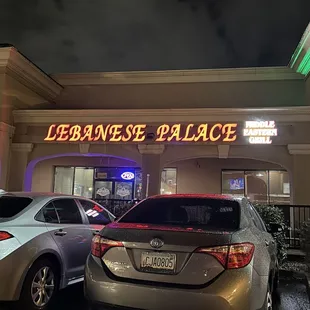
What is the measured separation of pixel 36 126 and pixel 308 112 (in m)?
9.24

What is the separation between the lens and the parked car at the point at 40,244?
4336mm

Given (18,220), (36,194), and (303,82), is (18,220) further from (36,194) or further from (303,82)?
(303,82)

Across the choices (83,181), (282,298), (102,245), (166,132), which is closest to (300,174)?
(166,132)

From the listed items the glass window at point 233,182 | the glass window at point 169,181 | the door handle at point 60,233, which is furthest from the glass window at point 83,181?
the door handle at point 60,233

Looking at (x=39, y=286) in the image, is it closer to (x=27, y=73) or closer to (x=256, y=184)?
(x=27, y=73)

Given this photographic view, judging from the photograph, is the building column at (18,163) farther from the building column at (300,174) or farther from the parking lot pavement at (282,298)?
the building column at (300,174)

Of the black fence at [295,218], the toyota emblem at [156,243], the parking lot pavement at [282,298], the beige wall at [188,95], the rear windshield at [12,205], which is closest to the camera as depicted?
the toyota emblem at [156,243]

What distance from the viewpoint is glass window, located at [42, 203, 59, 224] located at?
5250 millimetres

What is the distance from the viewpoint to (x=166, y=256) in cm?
342

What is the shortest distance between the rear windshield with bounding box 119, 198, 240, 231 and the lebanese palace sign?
24.0ft

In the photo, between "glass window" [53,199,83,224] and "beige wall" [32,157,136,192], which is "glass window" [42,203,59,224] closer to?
"glass window" [53,199,83,224]

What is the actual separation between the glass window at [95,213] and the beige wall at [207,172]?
29.3ft

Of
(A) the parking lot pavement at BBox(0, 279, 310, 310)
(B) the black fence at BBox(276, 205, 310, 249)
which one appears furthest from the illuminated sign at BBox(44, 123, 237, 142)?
(A) the parking lot pavement at BBox(0, 279, 310, 310)

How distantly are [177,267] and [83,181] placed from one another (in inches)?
548
